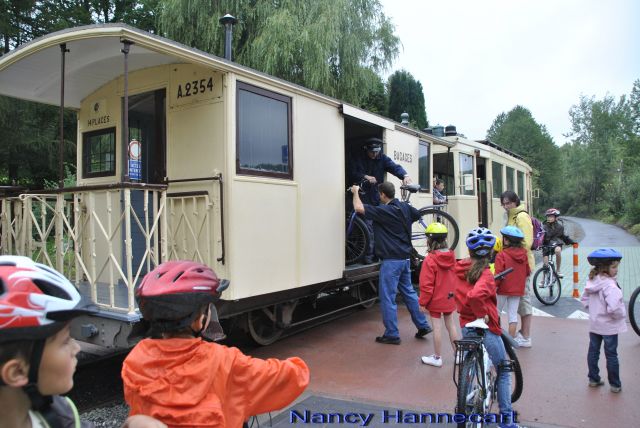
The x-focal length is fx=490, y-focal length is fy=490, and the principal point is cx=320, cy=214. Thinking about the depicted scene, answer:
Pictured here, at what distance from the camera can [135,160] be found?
5691 mm

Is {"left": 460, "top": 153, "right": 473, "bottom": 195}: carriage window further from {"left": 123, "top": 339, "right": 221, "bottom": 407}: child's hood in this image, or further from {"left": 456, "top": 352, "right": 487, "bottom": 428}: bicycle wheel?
{"left": 123, "top": 339, "right": 221, "bottom": 407}: child's hood

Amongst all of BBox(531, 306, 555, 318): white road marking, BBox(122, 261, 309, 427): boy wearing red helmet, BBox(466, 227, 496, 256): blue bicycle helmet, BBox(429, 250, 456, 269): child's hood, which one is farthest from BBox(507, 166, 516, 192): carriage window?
BBox(122, 261, 309, 427): boy wearing red helmet

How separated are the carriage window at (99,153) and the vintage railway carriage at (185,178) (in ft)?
0.07

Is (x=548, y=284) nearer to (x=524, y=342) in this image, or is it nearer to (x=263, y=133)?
(x=524, y=342)

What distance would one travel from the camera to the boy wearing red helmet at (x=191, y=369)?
1.69 m

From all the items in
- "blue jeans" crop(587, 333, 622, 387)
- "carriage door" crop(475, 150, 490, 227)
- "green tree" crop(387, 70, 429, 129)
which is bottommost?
"blue jeans" crop(587, 333, 622, 387)

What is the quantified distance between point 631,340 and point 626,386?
193 cm

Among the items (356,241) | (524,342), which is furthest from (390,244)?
(524,342)

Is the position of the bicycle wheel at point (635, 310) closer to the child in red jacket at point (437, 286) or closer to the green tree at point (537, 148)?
the child in red jacket at point (437, 286)

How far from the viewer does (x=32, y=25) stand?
15.8m

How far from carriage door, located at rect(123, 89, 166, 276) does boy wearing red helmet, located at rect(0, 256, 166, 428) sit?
4355 mm

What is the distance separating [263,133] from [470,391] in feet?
10.6

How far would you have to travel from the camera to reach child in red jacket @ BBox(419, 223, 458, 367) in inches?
198

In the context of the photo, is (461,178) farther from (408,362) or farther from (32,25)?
(32,25)
